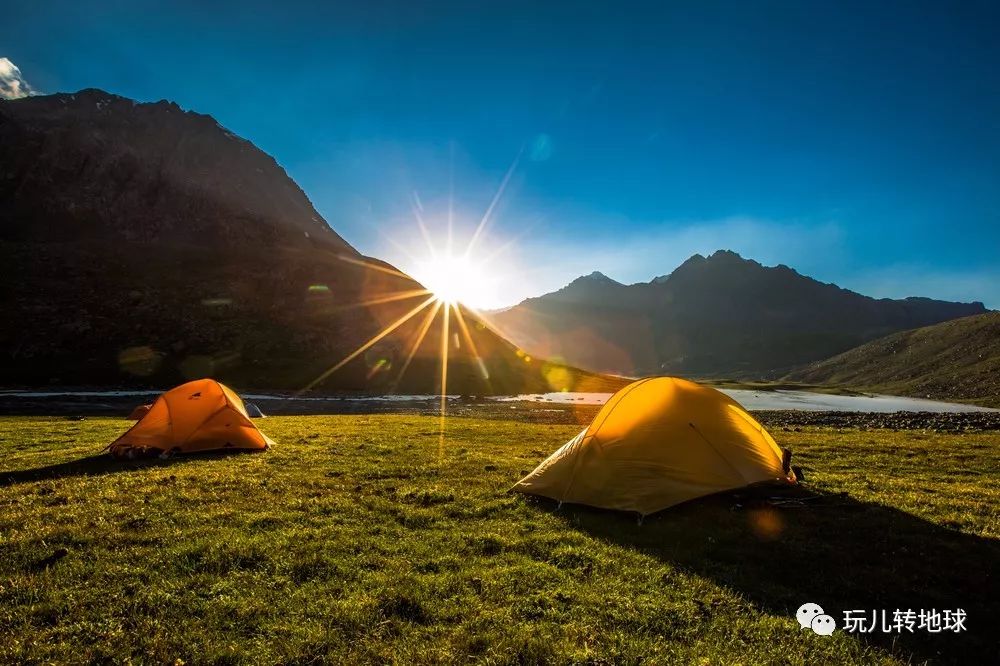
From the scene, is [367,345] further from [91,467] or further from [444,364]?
[91,467]

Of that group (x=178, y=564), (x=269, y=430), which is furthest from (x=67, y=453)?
(x=178, y=564)

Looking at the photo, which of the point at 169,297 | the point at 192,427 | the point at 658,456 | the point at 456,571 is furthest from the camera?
the point at 169,297

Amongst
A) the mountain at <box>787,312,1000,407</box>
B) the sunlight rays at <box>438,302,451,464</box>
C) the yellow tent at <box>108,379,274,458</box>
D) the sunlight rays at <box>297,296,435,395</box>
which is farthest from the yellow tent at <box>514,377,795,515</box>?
the mountain at <box>787,312,1000,407</box>

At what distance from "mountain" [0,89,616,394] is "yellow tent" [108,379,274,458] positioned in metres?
85.9

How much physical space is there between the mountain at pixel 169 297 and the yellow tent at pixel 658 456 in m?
98.4

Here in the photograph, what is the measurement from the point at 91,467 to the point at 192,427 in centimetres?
350

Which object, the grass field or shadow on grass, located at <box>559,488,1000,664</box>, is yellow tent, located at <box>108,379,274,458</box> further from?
shadow on grass, located at <box>559,488,1000,664</box>

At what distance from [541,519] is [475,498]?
2.58 metres

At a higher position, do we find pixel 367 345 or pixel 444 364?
pixel 367 345

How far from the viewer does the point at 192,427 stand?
792 inches

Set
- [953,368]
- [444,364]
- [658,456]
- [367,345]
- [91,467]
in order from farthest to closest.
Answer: [953,368] → [367,345] → [444,364] → [91,467] → [658,456]

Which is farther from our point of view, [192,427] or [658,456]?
[192,427]

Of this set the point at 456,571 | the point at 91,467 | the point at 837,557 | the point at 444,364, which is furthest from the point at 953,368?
the point at 91,467

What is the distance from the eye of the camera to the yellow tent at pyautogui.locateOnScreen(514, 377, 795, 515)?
12445mm
